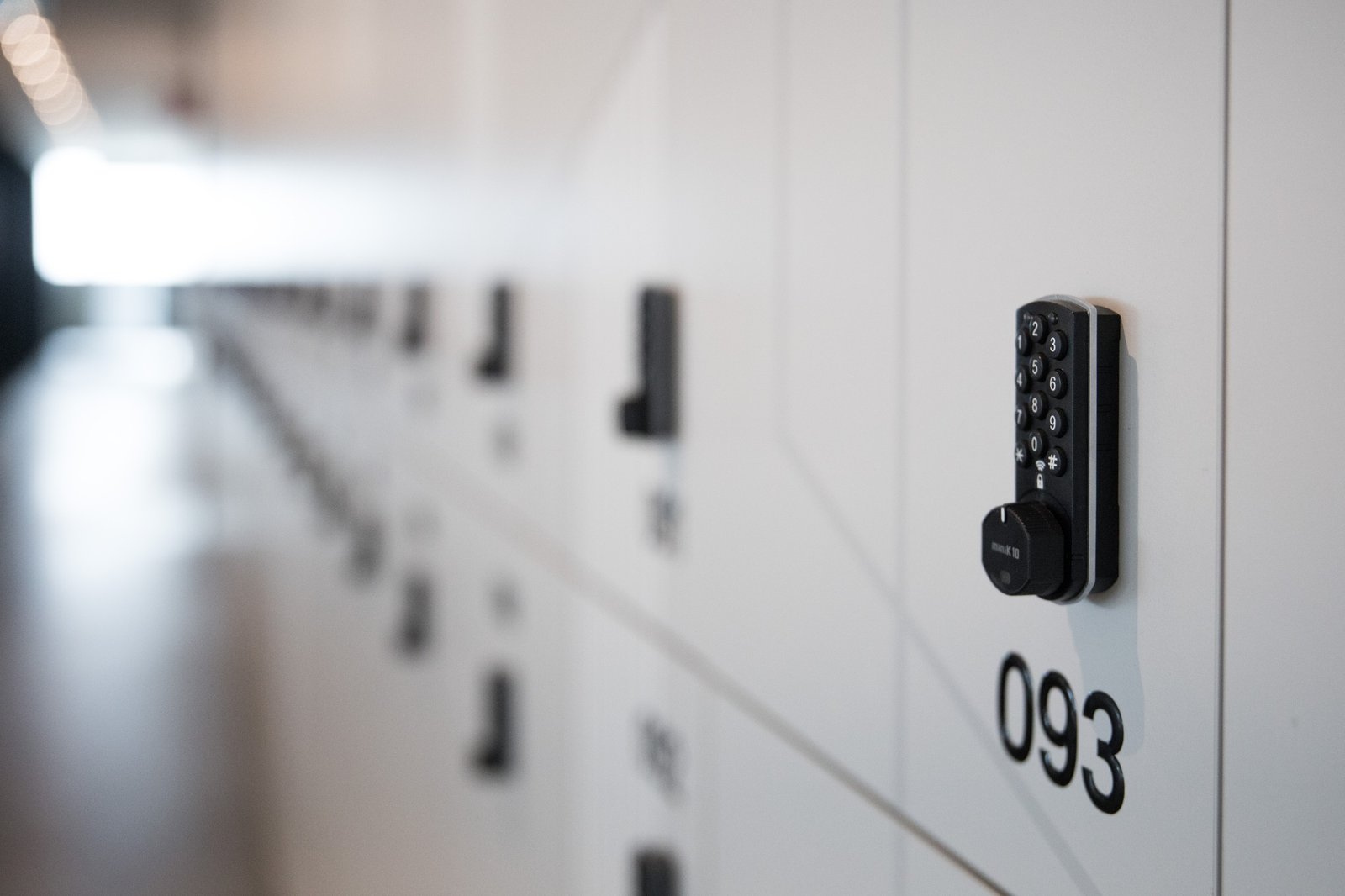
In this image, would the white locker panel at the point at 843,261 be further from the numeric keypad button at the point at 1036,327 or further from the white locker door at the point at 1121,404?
the numeric keypad button at the point at 1036,327

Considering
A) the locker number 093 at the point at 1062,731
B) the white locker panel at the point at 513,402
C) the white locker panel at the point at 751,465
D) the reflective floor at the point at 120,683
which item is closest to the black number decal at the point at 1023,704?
the locker number 093 at the point at 1062,731

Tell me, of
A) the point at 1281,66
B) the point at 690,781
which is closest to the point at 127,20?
the point at 690,781

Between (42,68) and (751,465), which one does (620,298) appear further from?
(42,68)

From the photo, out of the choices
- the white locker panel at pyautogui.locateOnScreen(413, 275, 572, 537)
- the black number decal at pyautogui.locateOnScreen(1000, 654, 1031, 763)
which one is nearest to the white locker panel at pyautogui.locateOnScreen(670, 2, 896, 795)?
the black number decal at pyautogui.locateOnScreen(1000, 654, 1031, 763)

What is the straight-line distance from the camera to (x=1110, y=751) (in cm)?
47

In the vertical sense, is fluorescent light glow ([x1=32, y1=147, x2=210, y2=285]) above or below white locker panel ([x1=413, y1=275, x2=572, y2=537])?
above

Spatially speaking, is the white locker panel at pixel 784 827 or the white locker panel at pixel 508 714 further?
the white locker panel at pixel 508 714

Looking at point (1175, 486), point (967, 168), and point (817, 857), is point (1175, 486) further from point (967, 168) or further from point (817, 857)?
point (817, 857)

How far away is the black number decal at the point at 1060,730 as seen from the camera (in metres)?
0.49

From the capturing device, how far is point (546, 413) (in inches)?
54.4

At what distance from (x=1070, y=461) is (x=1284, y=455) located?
86 mm

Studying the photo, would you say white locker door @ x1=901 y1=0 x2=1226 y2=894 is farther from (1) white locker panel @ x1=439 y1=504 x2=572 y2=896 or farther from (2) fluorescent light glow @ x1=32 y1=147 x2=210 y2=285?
(2) fluorescent light glow @ x1=32 y1=147 x2=210 y2=285

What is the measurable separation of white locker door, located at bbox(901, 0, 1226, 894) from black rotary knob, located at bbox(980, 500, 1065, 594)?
0.09 feet

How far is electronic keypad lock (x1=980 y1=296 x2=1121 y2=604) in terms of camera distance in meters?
0.45
